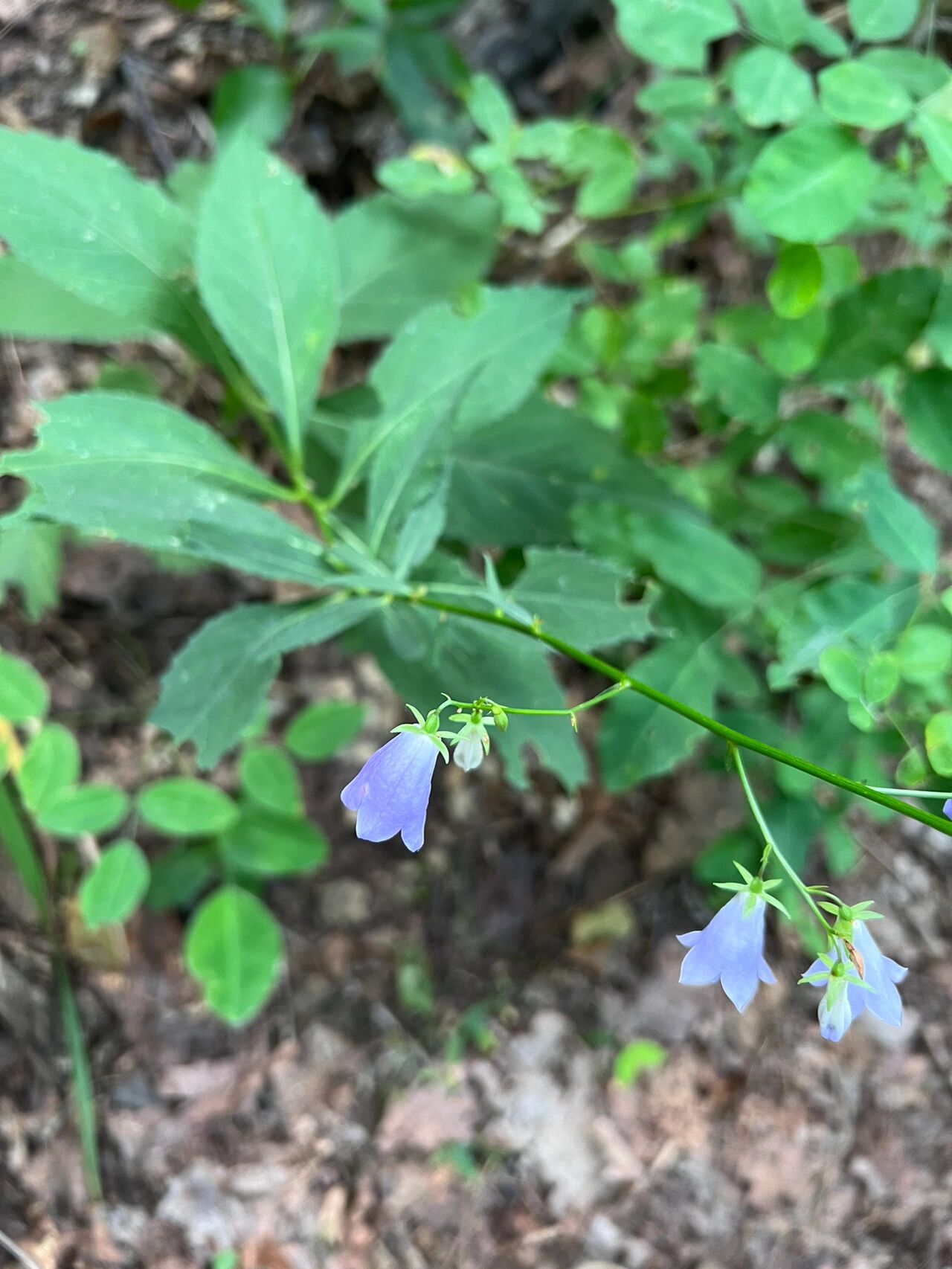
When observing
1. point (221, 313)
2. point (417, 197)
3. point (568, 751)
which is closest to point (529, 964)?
point (568, 751)

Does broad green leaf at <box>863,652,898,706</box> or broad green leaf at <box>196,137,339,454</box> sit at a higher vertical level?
broad green leaf at <box>196,137,339,454</box>

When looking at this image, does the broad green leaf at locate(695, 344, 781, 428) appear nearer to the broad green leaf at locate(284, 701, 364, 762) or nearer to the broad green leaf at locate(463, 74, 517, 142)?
the broad green leaf at locate(463, 74, 517, 142)

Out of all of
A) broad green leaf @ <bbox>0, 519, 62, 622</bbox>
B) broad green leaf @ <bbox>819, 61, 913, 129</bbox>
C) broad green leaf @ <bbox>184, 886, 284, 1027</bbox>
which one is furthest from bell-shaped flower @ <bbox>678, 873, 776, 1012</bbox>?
broad green leaf @ <bbox>0, 519, 62, 622</bbox>

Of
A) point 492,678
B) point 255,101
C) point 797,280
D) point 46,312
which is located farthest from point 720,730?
point 255,101

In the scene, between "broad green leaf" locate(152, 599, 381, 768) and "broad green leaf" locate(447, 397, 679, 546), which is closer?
"broad green leaf" locate(152, 599, 381, 768)

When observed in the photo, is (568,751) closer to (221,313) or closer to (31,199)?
(221,313)

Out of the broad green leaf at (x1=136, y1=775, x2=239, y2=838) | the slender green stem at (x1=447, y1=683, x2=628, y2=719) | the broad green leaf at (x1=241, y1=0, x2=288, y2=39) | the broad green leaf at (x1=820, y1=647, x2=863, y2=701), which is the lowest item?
the broad green leaf at (x1=136, y1=775, x2=239, y2=838)
